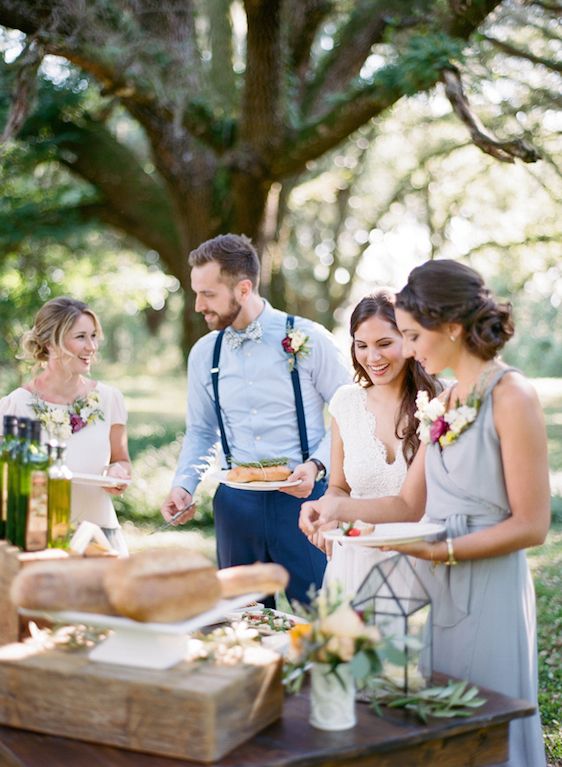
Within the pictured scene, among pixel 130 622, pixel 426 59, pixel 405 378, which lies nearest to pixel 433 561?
pixel 130 622

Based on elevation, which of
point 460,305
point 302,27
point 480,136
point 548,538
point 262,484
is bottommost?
point 548,538

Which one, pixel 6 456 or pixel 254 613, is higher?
pixel 6 456

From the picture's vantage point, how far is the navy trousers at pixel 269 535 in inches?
181

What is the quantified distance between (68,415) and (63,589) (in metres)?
2.24

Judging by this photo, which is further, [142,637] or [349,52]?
[349,52]

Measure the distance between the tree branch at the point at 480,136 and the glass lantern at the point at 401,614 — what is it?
14.3ft

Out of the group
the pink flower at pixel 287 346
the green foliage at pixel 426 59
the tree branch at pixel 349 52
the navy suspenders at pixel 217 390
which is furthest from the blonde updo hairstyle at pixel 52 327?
the tree branch at pixel 349 52

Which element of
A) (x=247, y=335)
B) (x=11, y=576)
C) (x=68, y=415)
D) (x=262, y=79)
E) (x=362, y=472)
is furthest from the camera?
(x=262, y=79)

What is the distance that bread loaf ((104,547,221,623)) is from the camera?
2246 mm

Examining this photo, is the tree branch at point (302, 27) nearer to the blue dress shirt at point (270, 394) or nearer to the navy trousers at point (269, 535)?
the blue dress shirt at point (270, 394)

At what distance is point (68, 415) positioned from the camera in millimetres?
4488

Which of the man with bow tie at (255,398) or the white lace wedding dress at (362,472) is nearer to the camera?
the white lace wedding dress at (362,472)

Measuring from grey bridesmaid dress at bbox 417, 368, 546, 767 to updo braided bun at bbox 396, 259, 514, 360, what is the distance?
0.36ft

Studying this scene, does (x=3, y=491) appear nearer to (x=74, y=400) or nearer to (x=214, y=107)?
(x=74, y=400)
